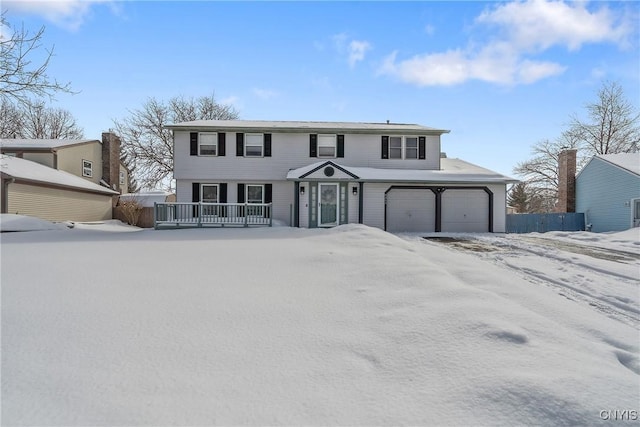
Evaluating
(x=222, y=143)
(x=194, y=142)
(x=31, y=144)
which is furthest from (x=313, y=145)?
(x=31, y=144)

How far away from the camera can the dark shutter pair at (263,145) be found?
15.9 metres

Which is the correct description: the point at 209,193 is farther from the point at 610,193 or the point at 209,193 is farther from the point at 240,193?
the point at 610,193

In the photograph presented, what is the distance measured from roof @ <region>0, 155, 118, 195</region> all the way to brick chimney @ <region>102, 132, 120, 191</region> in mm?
3381

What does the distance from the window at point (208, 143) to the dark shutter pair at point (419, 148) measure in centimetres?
790

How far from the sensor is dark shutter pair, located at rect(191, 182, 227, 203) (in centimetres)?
1571

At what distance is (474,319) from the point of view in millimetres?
3119

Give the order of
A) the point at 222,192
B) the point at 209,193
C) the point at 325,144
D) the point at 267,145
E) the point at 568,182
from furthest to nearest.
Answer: the point at 568,182 < the point at 325,144 < the point at 267,145 < the point at 209,193 < the point at 222,192

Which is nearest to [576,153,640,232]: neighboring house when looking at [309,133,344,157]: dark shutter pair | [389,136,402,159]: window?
[389,136,402,159]: window

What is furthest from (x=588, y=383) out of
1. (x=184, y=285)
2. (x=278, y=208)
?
(x=278, y=208)

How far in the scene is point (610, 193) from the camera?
1655 centimetres

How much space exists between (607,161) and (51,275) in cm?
2190

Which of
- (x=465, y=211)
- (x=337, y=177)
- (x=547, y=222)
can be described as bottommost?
(x=547, y=222)

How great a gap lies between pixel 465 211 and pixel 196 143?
12.7m

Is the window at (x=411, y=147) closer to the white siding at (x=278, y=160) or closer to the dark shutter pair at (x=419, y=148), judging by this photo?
the dark shutter pair at (x=419, y=148)
